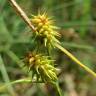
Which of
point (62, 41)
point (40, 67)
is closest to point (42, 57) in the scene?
point (40, 67)

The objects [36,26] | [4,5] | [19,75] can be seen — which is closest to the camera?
[36,26]

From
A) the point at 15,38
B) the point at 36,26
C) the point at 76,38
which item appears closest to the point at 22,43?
the point at 15,38

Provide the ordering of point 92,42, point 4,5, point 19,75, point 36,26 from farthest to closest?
1. point 92,42
2. point 19,75
3. point 4,5
4. point 36,26

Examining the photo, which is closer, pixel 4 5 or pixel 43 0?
pixel 4 5

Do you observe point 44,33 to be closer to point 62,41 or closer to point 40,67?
point 40,67

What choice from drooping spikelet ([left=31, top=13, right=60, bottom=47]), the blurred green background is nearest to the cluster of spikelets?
drooping spikelet ([left=31, top=13, right=60, bottom=47])

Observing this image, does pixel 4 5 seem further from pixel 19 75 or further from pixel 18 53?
pixel 19 75

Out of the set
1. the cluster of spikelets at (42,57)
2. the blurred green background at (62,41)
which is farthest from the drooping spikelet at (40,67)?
the blurred green background at (62,41)
